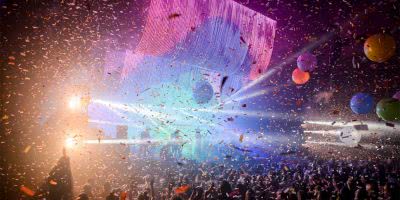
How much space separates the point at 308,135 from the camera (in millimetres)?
32656

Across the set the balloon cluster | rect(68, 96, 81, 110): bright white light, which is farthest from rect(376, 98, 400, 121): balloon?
rect(68, 96, 81, 110): bright white light

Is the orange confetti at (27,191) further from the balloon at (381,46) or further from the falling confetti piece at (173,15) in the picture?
the balloon at (381,46)

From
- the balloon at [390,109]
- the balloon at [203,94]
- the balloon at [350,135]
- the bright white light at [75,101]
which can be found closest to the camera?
the balloon at [390,109]

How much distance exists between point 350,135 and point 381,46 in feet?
90.0

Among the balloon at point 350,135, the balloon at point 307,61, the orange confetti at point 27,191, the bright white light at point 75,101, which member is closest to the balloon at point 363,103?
the balloon at point 307,61

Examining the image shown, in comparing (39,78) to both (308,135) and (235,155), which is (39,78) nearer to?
(235,155)

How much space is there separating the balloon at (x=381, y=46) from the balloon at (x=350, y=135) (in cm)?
2604

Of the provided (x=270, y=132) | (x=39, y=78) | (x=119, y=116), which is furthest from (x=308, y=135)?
(x=39, y=78)

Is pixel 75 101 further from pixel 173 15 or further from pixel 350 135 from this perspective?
pixel 350 135

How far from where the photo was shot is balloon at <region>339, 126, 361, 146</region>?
28.4 meters

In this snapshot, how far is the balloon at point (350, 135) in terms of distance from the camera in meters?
28.4

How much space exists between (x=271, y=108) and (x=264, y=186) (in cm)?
1127

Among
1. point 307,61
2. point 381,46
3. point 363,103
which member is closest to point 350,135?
point 363,103

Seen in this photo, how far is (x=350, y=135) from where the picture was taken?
29.0m
